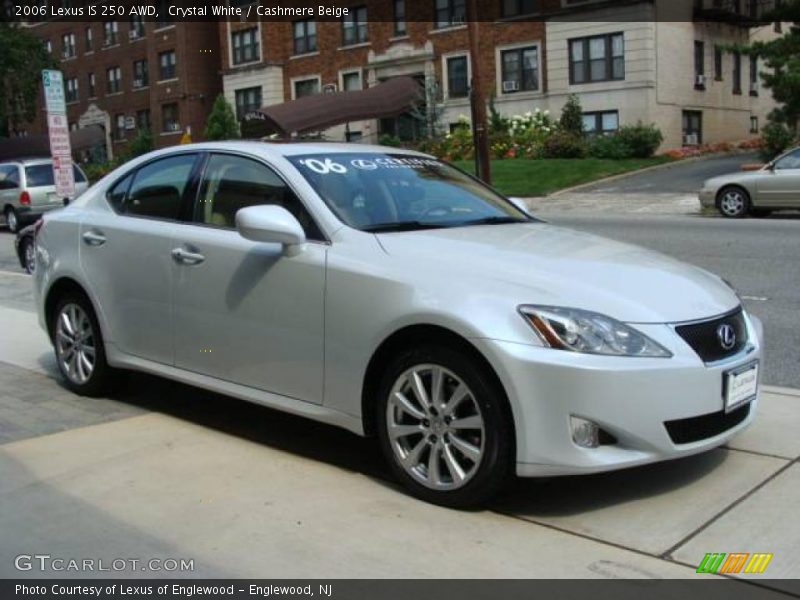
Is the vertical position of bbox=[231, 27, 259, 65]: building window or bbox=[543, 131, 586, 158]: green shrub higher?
bbox=[231, 27, 259, 65]: building window

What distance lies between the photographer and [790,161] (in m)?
17.4

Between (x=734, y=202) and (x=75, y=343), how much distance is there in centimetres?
1479

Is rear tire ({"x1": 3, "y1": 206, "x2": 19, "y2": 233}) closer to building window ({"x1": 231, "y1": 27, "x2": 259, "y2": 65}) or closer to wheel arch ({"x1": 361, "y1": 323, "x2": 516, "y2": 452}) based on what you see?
wheel arch ({"x1": 361, "y1": 323, "x2": 516, "y2": 452})

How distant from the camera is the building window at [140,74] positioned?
5778cm

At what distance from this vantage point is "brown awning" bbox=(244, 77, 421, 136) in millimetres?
34875

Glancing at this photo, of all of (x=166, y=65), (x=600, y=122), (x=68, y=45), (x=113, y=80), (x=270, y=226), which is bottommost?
(x=270, y=226)

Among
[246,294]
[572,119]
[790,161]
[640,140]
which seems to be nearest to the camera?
[246,294]

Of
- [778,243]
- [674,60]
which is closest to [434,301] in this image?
[778,243]

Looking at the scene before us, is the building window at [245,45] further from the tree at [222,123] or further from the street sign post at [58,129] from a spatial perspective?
the street sign post at [58,129]

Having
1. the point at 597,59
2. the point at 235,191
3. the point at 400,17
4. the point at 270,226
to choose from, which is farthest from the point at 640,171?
the point at 270,226

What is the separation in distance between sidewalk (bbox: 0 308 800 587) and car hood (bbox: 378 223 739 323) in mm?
847

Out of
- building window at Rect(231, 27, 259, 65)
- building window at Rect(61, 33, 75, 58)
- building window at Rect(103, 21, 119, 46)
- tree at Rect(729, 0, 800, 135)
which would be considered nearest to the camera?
tree at Rect(729, 0, 800, 135)

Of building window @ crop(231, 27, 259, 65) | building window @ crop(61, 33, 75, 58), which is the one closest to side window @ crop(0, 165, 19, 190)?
building window @ crop(231, 27, 259, 65)

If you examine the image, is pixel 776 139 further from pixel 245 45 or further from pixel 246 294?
pixel 245 45
